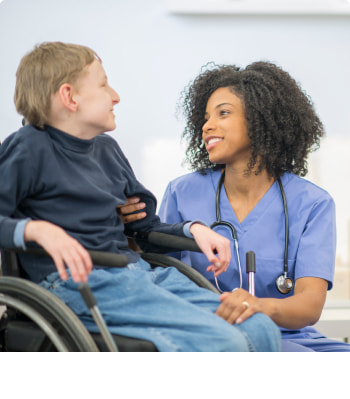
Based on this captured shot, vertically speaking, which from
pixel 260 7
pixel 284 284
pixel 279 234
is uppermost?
pixel 260 7

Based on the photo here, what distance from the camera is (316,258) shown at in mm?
1330

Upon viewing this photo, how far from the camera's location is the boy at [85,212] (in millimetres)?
905

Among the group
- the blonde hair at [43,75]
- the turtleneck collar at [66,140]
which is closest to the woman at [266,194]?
the turtleneck collar at [66,140]

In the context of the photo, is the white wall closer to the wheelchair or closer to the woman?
the woman

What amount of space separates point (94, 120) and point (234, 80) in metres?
0.65

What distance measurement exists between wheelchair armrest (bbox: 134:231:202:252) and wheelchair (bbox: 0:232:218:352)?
0.99ft

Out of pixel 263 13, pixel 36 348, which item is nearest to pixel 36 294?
pixel 36 348

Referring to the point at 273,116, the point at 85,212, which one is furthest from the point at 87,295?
the point at 273,116

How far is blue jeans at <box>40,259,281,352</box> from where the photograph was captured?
0.89 meters

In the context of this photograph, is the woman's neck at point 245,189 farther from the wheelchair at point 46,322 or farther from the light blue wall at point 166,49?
the wheelchair at point 46,322

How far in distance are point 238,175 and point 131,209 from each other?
0.39 metres

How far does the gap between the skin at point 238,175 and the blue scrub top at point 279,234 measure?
0.09ft

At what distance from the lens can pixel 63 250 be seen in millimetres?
814

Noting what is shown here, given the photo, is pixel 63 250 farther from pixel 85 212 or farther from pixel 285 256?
pixel 285 256
